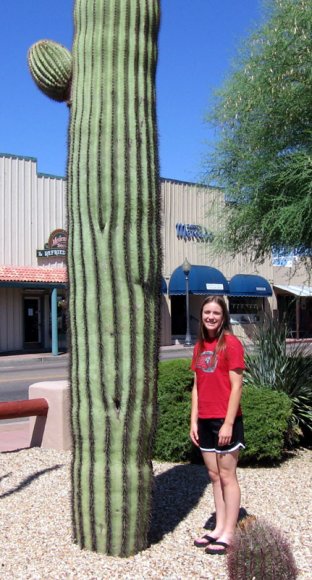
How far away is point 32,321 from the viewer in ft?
86.9

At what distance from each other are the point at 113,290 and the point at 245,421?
3.14 meters

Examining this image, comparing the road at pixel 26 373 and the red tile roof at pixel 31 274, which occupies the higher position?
the red tile roof at pixel 31 274

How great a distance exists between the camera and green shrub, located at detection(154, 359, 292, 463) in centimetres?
672

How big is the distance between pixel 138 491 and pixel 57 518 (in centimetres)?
106

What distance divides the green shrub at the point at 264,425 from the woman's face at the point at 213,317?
2600 mm

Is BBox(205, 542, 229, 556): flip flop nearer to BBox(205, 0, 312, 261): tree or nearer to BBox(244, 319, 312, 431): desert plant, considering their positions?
BBox(244, 319, 312, 431): desert plant

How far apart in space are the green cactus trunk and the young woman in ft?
1.18

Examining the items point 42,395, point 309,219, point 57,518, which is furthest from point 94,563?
point 309,219

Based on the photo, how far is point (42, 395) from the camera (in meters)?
7.90

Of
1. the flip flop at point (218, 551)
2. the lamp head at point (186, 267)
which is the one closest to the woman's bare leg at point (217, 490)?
the flip flop at point (218, 551)

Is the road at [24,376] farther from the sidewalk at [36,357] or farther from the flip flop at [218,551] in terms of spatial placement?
the flip flop at [218,551]

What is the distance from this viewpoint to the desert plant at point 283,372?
25.3 ft

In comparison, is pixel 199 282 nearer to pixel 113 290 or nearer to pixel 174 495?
pixel 174 495

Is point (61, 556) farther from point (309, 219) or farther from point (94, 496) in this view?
point (309, 219)
